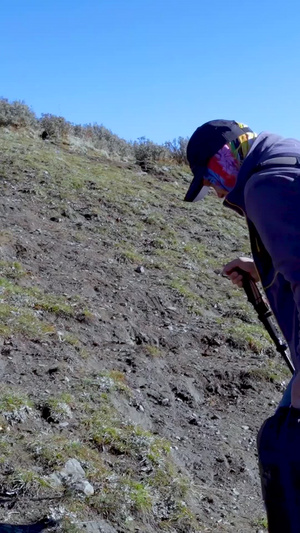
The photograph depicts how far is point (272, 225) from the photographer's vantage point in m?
2.48

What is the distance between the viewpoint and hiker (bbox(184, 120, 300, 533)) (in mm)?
2471

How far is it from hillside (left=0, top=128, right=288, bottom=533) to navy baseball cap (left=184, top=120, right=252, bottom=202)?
1947 millimetres

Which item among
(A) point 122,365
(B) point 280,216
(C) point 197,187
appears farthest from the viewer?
(A) point 122,365

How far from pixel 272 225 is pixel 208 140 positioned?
0.60 m

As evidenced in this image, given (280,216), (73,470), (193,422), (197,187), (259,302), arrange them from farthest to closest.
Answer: (193,422) → (73,470) → (259,302) → (197,187) → (280,216)

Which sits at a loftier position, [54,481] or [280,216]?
[280,216]

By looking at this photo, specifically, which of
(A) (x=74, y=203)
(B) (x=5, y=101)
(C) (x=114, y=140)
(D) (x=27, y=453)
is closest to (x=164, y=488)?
(D) (x=27, y=453)

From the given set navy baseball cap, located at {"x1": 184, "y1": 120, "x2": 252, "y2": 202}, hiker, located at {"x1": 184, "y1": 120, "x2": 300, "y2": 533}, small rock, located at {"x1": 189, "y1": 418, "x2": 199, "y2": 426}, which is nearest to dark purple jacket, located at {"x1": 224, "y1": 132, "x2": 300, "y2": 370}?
hiker, located at {"x1": 184, "y1": 120, "x2": 300, "y2": 533}

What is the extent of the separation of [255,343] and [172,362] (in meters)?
1.19

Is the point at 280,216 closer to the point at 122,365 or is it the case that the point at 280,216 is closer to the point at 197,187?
the point at 197,187

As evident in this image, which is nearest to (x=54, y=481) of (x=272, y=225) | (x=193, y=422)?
(x=193, y=422)

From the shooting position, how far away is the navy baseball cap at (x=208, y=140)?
2.91 metres

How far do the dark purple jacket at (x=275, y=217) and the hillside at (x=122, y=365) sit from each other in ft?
5.85

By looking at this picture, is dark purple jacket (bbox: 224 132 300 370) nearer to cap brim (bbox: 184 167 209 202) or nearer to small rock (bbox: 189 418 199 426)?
cap brim (bbox: 184 167 209 202)
